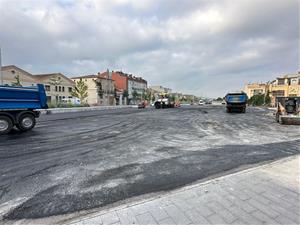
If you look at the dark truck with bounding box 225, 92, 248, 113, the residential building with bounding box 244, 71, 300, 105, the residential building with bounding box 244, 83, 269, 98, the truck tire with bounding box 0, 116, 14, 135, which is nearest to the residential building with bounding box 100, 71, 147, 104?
the residential building with bounding box 244, 83, 269, 98

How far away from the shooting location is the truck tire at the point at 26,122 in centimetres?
1082

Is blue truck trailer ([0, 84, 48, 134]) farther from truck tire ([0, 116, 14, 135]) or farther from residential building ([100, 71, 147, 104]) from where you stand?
residential building ([100, 71, 147, 104])

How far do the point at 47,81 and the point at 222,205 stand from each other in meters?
61.3

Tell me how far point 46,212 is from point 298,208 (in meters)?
3.94

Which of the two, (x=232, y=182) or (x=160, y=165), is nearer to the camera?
(x=232, y=182)

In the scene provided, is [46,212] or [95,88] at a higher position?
[95,88]

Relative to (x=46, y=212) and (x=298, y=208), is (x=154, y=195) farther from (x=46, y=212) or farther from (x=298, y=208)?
(x=298, y=208)

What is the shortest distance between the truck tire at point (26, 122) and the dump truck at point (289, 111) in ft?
56.2

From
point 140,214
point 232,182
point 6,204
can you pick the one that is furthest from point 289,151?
point 6,204

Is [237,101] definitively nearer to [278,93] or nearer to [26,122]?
[26,122]

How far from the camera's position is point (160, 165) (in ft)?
16.7

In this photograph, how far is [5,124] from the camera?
33.7 feet

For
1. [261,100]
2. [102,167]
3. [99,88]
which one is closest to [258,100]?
[261,100]

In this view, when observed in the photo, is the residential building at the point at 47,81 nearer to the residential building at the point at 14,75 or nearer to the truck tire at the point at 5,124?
the residential building at the point at 14,75
